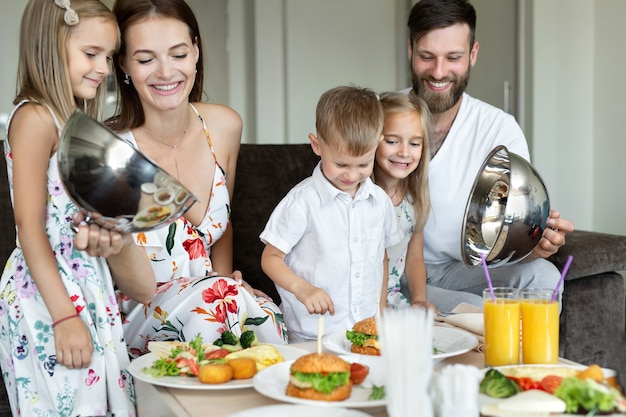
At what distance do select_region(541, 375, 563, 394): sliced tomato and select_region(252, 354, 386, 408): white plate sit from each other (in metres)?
0.24

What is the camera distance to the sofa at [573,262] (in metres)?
2.48

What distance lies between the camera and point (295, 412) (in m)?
1.22

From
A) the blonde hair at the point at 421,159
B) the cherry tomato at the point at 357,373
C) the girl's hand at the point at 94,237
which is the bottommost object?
the cherry tomato at the point at 357,373

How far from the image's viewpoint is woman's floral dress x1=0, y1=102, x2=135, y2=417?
1.73 m

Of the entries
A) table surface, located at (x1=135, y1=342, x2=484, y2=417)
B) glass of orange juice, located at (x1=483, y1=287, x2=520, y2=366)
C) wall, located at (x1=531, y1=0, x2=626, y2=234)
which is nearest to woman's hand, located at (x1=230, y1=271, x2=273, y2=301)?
table surface, located at (x1=135, y1=342, x2=484, y2=417)

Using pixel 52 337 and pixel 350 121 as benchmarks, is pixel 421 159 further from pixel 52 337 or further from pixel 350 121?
pixel 52 337

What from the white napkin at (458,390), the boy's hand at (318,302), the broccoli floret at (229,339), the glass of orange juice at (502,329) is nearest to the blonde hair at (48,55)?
the broccoli floret at (229,339)

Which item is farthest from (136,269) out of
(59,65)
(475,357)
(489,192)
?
(489,192)

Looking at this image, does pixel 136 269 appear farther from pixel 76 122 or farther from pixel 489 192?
pixel 489 192

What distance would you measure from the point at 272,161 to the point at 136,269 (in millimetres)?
897

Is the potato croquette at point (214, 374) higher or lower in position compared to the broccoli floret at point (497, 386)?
lower

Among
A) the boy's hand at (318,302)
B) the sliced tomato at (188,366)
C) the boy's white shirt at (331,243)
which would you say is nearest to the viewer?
the sliced tomato at (188,366)

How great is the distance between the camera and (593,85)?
4.29 meters

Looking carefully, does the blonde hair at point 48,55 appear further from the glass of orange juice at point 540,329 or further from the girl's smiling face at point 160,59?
the glass of orange juice at point 540,329
